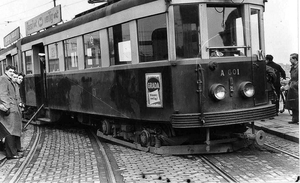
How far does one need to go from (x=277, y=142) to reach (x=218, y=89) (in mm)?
2230

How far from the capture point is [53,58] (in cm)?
1069

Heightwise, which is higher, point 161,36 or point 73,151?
point 161,36

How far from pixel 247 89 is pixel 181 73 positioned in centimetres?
116

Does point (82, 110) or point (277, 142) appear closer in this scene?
point (277, 142)

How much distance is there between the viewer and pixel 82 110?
9.12m

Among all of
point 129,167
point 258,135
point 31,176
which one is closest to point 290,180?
point 258,135

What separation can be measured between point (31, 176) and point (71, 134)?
4303mm

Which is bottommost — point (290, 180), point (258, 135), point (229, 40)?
point (290, 180)

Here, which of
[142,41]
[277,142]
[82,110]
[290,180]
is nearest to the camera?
[290,180]

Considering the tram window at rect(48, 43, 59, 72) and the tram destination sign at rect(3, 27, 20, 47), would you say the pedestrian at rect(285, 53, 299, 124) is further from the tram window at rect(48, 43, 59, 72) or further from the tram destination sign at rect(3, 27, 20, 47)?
the tram destination sign at rect(3, 27, 20, 47)

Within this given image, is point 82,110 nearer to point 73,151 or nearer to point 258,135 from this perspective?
point 73,151

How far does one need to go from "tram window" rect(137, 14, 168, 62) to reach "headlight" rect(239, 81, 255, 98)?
134cm

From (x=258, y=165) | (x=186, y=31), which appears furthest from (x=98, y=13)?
(x=258, y=165)

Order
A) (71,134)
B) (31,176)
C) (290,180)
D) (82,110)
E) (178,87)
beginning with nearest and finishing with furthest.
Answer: (290,180) < (31,176) < (178,87) < (82,110) < (71,134)
